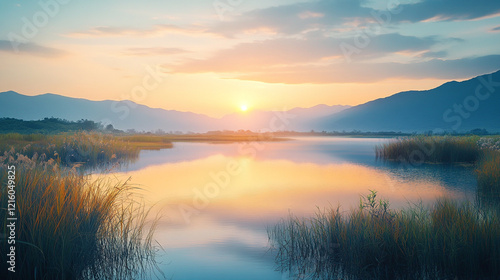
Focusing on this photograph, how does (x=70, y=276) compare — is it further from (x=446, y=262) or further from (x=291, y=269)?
(x=446, y=262)

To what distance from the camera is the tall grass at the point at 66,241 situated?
5188 millimetres

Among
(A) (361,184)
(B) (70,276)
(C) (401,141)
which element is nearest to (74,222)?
(B) (70,276)

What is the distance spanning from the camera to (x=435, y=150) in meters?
26.5

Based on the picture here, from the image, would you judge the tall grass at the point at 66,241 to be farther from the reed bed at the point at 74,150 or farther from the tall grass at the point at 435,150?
the tall grass at the point at 435,150

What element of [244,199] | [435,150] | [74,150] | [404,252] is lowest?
[244,199]

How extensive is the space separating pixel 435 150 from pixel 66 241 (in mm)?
26436

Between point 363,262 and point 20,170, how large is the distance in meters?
6.69

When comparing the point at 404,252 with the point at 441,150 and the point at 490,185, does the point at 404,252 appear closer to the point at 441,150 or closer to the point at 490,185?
the point at 490,185

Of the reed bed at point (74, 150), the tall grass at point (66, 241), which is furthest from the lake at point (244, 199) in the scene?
the reed bed at point (74, 150)

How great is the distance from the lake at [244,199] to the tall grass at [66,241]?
2.55 feet

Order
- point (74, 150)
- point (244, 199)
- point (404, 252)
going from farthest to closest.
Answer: point (74, 150) → point (244, 199) → point (404, 252)

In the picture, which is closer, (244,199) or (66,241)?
(66,241)

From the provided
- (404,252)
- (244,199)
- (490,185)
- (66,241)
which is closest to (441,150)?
(490,185)

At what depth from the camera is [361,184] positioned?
17.5 m
